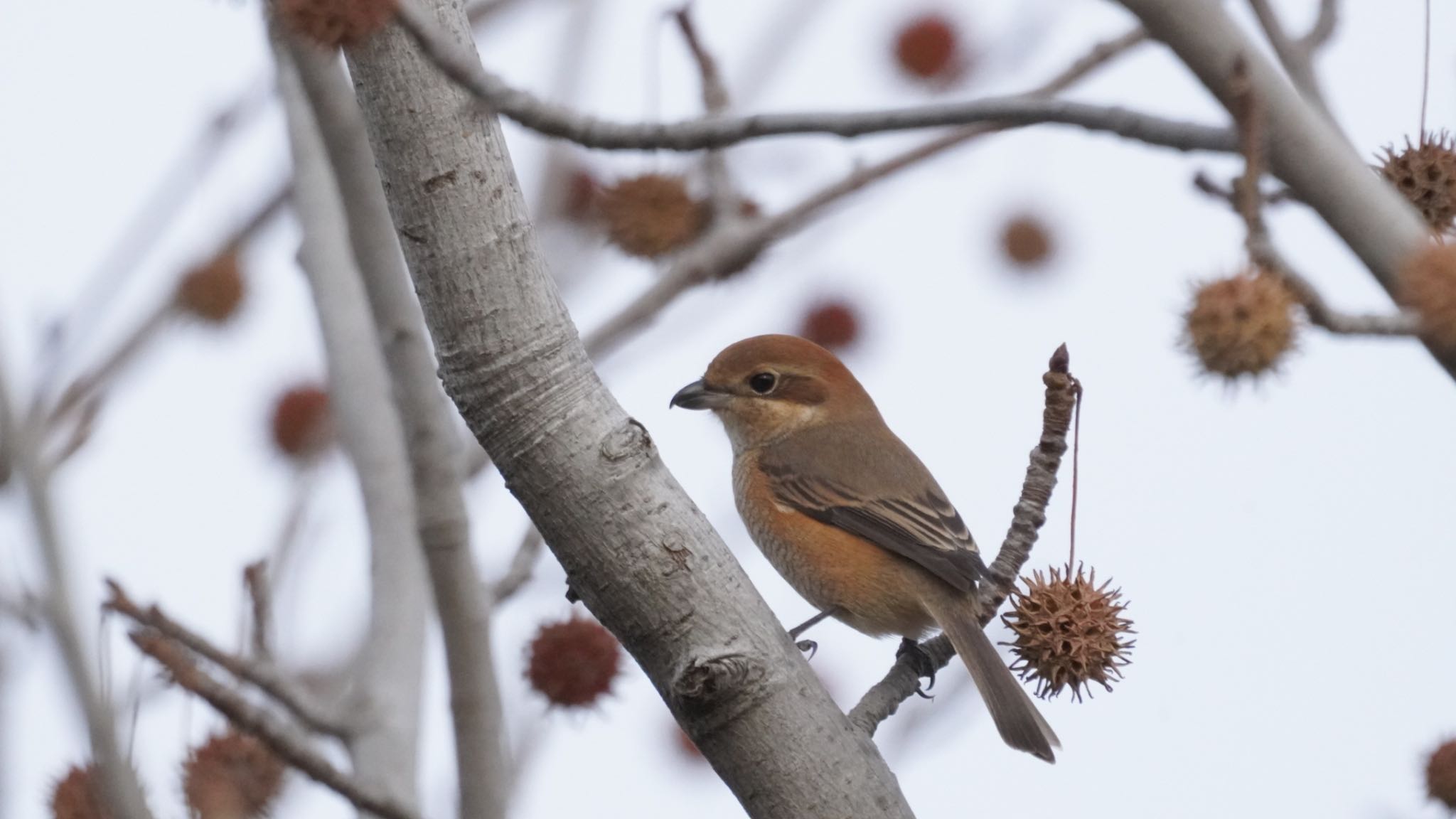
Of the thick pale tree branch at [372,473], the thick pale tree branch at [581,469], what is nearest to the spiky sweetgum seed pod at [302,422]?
the thick pale tree branch at [372,473]

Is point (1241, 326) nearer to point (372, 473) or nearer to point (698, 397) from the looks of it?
point (372, 473)

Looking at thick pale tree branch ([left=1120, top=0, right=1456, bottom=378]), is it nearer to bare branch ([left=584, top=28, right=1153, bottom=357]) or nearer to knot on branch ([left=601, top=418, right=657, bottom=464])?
knot on branch ([left=601, top=418, right=657, bottom=464])

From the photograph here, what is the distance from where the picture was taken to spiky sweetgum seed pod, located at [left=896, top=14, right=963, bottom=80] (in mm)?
6418

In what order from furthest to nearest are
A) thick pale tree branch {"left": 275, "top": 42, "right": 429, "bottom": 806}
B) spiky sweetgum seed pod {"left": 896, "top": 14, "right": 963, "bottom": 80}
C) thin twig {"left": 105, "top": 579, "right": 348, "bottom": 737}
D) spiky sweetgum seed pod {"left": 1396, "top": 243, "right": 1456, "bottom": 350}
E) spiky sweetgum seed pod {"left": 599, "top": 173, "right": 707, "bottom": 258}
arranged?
1. spiky sweetgum seed pod {"left": 896, "top": 14, "right": 963, "bottom": 80}
2. spiky sweetgum seed pod {"left": 599, "top": 173, "right": 707, "bottom": 258}
3. thick pale tree branch {"left": 275, "top": 42, "right": 429, "bottom": 806}
4. thin twig {"left": 105, "top": 579, "right": 348, "bottom": 737}
5. spiky sweetgum seed pod {"left": 1396, "top": 243, "right": 1456, "bottom": 350}

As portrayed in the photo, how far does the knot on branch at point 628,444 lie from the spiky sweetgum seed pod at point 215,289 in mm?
3395

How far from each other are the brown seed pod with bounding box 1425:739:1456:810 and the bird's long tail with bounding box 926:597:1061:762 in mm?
1025

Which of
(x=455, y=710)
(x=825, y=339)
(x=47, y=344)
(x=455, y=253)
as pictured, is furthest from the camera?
(x=825, y=339)

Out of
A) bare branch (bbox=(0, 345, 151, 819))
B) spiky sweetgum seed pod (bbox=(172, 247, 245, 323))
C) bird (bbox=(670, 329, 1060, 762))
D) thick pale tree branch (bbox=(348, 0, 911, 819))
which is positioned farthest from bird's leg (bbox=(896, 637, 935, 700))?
spiky sweetgum seed pod (bbox=(172, 247, 245, 323))

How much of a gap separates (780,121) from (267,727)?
1565 millimetres

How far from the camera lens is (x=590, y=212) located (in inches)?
230

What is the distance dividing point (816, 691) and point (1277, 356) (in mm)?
1016

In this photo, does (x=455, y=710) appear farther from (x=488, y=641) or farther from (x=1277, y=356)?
(x=1277, y=356)

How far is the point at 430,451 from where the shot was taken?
4.01 meters

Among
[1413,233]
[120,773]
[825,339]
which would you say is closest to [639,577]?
[120,773]
